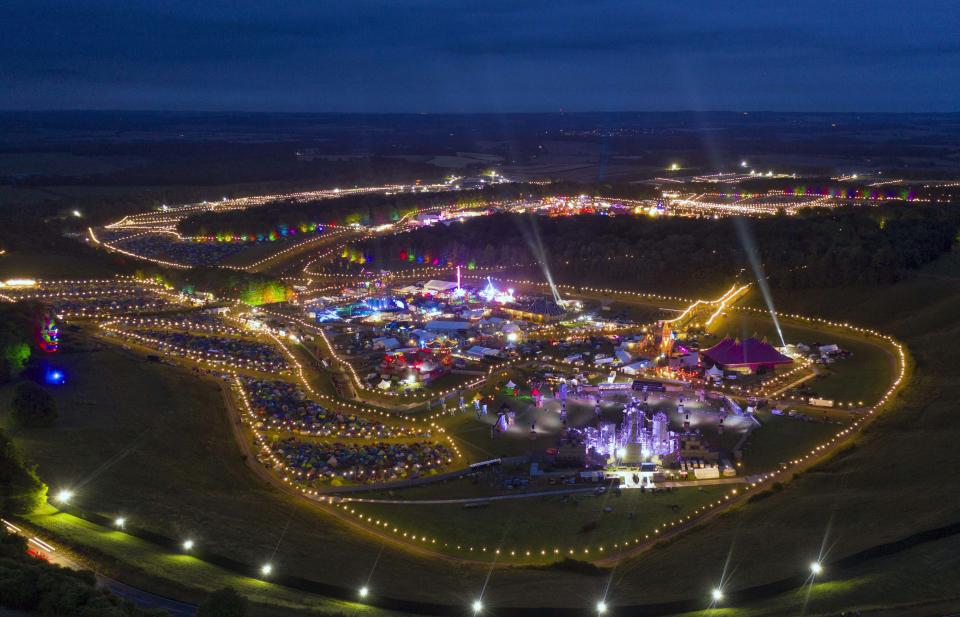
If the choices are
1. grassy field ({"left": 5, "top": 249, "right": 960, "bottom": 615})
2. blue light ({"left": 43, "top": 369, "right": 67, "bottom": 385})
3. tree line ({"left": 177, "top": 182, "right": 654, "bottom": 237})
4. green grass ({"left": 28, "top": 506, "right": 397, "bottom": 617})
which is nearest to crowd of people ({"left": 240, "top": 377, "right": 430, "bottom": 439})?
grassy field ({"left": 5, "top": 249, "right": 960, "bottom": 615})

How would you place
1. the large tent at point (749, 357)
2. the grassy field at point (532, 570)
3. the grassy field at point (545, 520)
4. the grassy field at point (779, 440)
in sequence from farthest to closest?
1. the large tent at point (749, 357)
2. the grassy field at point (779, 440)
3. the grassy field at point (545, 520)
4. the grassy field at point (532, 570)

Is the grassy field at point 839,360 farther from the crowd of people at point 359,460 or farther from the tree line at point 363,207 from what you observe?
the tree line at point 363,207

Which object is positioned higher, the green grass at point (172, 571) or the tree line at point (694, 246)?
the tree line at point (694, 246)

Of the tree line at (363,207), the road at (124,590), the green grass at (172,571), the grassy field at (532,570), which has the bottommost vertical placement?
the road at (124,590)

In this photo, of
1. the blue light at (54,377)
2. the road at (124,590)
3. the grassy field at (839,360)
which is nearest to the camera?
the road at (124,590)

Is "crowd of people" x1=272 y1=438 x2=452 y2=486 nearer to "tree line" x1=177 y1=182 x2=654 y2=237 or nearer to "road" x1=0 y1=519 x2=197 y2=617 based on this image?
"road" x1=0 y1=519 x2=197 y2=617

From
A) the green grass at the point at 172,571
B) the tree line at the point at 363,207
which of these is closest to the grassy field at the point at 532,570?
the green grass at the point at 172,571

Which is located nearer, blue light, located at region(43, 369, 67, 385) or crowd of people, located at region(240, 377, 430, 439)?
crowd of people, located at region(240, 377, 430, 439)
